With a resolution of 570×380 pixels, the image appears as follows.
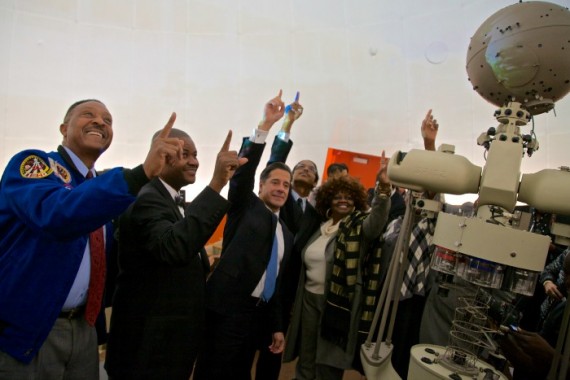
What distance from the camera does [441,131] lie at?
4250 mm

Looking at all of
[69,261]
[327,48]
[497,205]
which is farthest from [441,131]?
[69,261]

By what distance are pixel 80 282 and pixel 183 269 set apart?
1.19ft

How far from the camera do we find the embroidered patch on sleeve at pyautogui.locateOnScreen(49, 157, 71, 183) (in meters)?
1.11

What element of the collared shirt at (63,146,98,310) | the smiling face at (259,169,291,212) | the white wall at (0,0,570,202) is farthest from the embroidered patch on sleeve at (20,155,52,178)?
the white wall at (0,0,570,202)

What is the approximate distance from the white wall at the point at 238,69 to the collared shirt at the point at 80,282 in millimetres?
3593

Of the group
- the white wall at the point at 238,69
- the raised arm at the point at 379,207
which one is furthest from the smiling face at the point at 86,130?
the white wall at the point at 238,69

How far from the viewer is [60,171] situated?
1.15 metres

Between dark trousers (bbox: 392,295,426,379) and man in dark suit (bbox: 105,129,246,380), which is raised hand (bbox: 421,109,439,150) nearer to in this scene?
man in dark suit (bbox: 105,129,246,380)

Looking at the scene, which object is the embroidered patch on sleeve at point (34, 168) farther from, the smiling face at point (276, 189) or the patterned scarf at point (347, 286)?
the patterned scarf at point (347, 286)

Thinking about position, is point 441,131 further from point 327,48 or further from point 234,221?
point 234,221

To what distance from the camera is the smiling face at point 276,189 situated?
2.11m

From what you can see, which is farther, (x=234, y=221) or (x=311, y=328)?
(x=311, y=328)

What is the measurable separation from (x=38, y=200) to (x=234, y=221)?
106cm

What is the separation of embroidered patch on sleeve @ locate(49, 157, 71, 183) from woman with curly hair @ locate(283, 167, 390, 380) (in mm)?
1341
